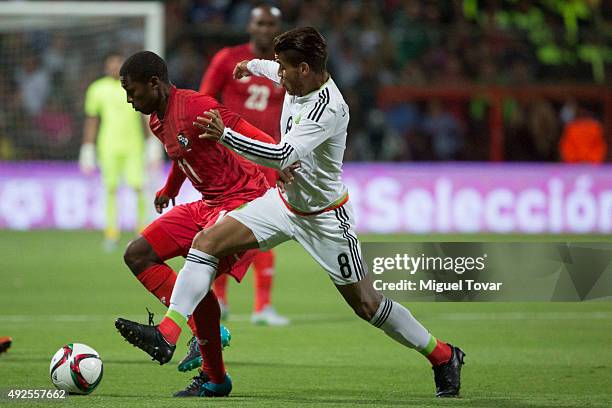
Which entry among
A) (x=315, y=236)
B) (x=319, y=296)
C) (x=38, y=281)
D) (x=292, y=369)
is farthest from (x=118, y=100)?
(x=315, y=236)

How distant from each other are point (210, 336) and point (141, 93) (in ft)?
4.51

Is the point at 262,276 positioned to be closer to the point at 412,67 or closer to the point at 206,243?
the point at 206,243

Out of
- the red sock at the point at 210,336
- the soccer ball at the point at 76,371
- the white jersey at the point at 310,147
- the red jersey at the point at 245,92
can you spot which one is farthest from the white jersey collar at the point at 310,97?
the red jersey at the point at 245,92

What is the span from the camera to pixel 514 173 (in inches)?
733

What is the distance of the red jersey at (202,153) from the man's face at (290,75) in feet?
1.55

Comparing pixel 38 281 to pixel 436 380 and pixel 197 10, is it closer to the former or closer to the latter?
pixel 436 380

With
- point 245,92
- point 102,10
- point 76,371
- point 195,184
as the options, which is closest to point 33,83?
point 102,10

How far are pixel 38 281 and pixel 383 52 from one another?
9.47m

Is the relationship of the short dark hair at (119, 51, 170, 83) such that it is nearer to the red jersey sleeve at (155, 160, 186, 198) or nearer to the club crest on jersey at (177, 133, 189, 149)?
the club crest on jersey at (177, 133, 189, 149)

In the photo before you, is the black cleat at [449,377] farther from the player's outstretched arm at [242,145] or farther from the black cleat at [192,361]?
the player's outstretched arm at [242,145]

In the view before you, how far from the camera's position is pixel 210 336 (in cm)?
668

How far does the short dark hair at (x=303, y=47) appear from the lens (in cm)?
639

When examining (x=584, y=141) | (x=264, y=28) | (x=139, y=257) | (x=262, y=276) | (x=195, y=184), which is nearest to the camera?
(x=139, y=257)

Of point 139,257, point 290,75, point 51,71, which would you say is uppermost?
point 51,71
